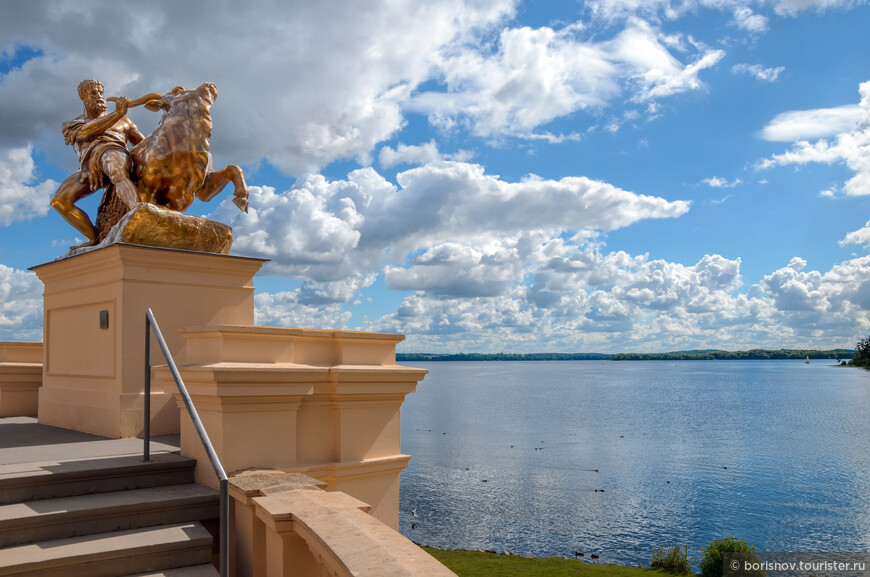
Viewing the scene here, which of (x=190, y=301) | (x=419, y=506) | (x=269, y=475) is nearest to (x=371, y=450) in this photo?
(x=269, y=475)

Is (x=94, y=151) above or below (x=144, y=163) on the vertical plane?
above

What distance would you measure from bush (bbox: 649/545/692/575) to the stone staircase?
95.0ft

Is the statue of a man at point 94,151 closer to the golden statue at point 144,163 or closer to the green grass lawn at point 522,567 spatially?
the golden statue at point 144,163

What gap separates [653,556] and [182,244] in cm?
3013

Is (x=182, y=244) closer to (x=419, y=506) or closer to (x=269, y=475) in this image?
(x=269, y=475)

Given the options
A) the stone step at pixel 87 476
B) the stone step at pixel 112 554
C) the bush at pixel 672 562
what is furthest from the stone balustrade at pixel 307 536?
the bush at pixel 672 562

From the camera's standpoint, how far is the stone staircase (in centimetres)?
408

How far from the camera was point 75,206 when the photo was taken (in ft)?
29.1

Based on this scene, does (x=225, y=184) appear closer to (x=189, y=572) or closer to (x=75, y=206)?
(x=75, y=206)

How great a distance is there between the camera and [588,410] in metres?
92.9

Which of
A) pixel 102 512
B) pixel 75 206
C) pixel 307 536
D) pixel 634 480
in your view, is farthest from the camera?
pixel 634 480

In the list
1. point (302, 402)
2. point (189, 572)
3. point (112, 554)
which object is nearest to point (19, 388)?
point (302, 402)

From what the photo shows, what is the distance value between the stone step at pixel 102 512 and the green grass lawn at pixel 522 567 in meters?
23.4

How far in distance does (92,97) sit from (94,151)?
962mm
